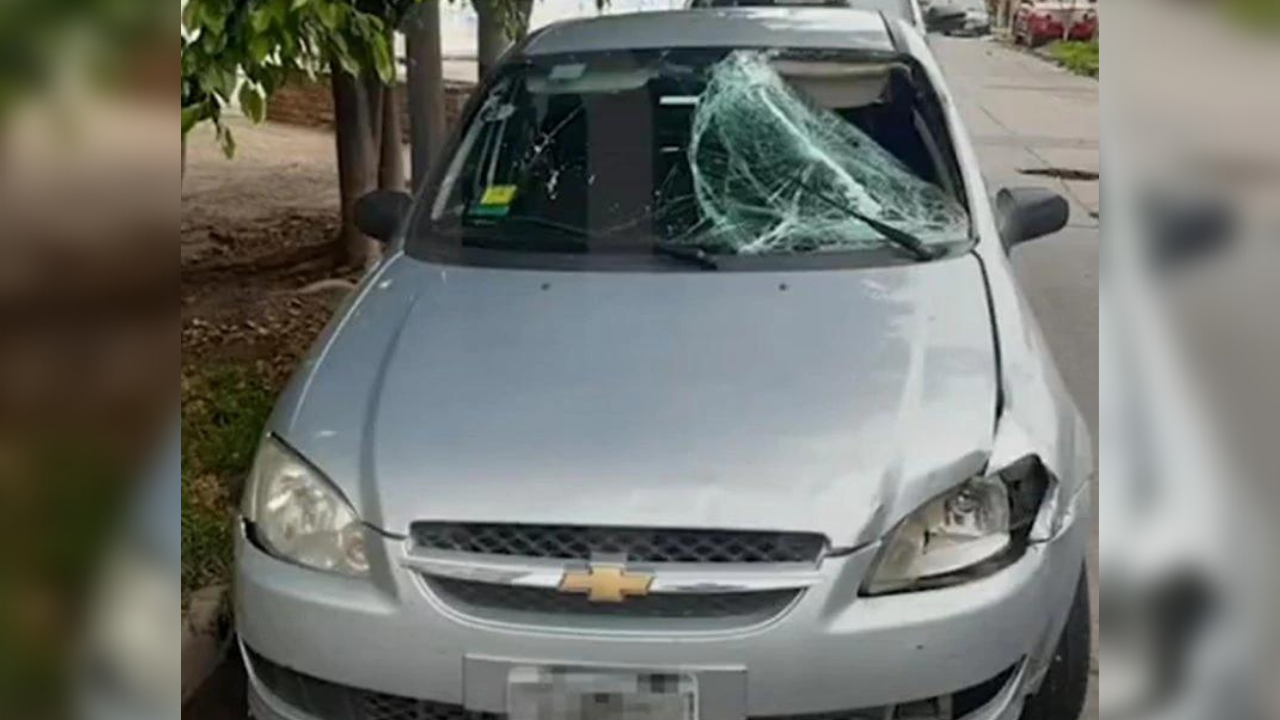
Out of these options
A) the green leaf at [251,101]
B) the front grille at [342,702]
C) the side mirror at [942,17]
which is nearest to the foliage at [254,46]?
the green leaf at [251,101]

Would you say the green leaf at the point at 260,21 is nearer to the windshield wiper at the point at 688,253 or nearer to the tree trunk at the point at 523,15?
the windshield wiper at the point at 688,253

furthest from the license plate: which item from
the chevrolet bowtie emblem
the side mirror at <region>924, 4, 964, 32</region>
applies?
the side mirror at <region>924, 4, 964, 32</region>

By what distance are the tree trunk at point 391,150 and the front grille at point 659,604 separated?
18.6 ft

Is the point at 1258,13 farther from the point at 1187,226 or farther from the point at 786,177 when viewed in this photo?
the point at 786,177

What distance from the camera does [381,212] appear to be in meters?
3.99

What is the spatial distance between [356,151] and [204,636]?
4.53 metres

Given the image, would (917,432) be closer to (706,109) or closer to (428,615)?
(428,615)

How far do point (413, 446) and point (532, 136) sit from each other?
153 centimetres

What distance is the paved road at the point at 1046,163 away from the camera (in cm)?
339

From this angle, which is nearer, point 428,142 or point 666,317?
point 666,317

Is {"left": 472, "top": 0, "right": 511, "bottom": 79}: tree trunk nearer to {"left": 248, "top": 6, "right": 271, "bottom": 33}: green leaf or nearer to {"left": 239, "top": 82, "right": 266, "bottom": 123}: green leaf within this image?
{"left": 239, "top": 82, "right": 266, "bottom": 123}: green leaf

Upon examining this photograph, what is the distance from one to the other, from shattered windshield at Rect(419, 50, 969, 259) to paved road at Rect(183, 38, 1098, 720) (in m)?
0.48

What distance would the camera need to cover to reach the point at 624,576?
2.42m

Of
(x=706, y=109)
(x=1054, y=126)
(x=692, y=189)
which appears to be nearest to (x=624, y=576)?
(x=692, y=189)
